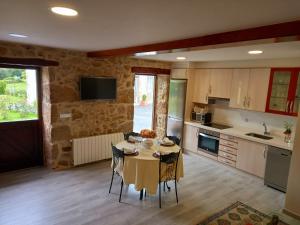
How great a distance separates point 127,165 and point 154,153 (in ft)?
1.59

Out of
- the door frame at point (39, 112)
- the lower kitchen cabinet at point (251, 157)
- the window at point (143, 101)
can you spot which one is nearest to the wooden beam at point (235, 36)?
the door frame at point (39, 112)

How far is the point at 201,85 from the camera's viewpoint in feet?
18.6

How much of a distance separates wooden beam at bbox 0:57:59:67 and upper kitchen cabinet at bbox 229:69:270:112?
12.8 feet

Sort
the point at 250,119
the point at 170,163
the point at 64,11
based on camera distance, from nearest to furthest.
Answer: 1. the point at 64,11
2. the point at 170,163
3. the point at 250,119

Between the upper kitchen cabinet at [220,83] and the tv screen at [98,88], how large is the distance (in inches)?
95.8

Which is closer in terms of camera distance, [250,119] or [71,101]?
[71,101]

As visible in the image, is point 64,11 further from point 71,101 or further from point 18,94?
point 18,94

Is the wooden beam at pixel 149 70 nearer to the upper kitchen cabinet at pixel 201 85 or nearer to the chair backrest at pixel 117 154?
the upper kitchen cabinet at pixel 201 85

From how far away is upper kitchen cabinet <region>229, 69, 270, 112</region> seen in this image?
4480 millimetres

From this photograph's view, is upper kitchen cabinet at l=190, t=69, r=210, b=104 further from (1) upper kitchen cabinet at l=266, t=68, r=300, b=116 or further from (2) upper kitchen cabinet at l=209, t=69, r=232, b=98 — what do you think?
(1) upper kitchen cabinet at l=266, t=68, r=300, b=116

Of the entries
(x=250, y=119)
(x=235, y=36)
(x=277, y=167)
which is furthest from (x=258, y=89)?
(x=235, y=36)

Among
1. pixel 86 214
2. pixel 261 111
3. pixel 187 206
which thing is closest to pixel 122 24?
pixel 86 214

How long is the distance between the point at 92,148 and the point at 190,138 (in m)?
2.56

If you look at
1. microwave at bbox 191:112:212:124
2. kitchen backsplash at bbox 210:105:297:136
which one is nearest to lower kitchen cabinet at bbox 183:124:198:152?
microwave at bbox 191:112:212:124
